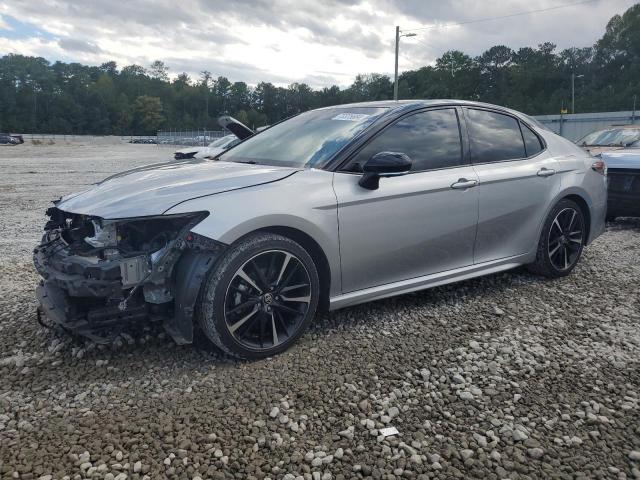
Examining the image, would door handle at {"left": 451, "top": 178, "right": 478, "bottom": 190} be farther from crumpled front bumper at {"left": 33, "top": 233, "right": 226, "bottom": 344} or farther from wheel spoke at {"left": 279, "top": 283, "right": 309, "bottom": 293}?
crumpled front bumper at {"left": 33, "top": 233, "right": 226, "bottom": 344}

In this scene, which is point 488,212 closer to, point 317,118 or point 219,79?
point 317,118

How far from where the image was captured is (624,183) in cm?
706

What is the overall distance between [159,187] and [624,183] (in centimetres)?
639

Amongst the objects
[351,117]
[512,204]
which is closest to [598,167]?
[512,204]

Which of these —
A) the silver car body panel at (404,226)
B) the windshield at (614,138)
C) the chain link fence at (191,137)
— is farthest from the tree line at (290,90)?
the silver car body panel at (404,226)

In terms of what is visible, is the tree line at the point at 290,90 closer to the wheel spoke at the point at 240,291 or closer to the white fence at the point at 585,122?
the white fence at the point at 585,122

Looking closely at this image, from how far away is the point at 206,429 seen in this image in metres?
2.46

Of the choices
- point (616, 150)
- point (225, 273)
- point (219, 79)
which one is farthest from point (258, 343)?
point (219, 79)

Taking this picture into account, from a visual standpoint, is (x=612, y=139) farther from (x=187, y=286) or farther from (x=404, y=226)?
(x=187, y=286)

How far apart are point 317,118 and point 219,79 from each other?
141 meters

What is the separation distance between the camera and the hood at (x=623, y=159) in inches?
274

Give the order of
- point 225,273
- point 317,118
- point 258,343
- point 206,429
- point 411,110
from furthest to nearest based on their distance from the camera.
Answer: point 317,118
point 411,110
point 258,343
point 225,273
point 206,429

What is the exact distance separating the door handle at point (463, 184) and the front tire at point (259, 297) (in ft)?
4.44

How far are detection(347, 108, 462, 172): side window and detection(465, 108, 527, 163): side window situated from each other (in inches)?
7.4
